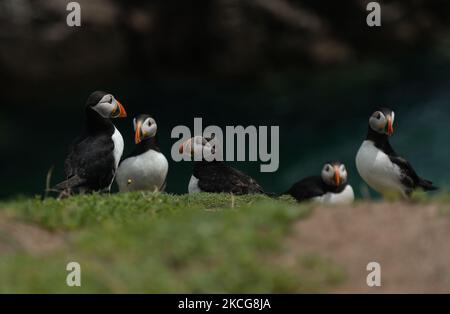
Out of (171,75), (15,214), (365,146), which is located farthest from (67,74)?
(15,214)

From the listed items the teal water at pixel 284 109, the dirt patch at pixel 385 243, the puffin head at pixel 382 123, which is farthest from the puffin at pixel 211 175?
the teal water at pixel 284 109

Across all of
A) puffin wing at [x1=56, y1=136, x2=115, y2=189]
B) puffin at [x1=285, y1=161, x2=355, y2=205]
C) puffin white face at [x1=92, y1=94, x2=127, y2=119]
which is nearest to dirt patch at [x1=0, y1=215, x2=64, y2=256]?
puffin wing at [x1=56, y1=136, x2=115, y2=189]

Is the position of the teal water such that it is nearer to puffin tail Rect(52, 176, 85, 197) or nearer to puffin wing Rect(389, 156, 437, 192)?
puffin wing Rect(389, 156, 437, 192)

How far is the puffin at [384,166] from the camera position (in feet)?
44.4

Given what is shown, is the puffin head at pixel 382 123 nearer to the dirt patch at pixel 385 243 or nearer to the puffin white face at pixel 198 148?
the puffin white face at pixel 198 148

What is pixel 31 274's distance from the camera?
25.8 feet

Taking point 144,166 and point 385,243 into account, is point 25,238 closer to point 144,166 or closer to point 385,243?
point 385,243

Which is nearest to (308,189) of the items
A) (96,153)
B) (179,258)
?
(96,153)

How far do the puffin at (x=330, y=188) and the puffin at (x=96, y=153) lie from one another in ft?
8.26

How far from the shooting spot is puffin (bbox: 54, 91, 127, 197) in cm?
1333

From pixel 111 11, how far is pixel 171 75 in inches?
139

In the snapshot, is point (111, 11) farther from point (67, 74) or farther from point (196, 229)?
point (196, 229)

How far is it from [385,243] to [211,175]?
21.4 feet

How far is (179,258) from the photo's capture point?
26.9 feet
